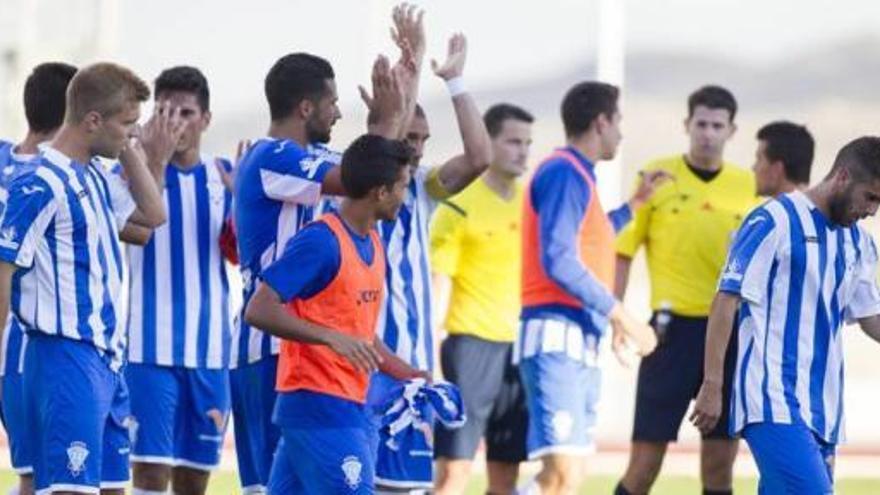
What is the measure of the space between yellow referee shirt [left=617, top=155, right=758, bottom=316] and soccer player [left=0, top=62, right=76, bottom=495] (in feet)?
13.6

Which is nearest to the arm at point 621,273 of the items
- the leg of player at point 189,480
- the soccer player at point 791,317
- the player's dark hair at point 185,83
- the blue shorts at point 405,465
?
the leg of player at point 189,480

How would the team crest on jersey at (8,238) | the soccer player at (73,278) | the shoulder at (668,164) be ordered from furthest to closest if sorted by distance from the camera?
the shoulder at (668,164)
the soccer player at (73,278)
the team crest on jersey at (8,238)

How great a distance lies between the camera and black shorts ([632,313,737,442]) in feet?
43.1

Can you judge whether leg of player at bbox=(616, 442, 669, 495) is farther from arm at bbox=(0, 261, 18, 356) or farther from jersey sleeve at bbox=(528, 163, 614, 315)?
arm at bbox=(0, 261, 18, 356)

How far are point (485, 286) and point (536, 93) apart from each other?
1444cm

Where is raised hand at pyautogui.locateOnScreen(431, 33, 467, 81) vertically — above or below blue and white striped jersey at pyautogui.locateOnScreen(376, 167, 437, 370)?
above

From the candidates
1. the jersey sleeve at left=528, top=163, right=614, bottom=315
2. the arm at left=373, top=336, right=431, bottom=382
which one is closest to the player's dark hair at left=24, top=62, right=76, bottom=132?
the arm at left=373, top=336, right=431, bottom=382

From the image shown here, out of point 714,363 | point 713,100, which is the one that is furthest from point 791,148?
point 714,363

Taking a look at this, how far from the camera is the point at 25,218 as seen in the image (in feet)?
29.8

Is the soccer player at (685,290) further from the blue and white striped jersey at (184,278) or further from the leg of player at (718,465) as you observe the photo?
the blue and white striped jersey at (184,278)

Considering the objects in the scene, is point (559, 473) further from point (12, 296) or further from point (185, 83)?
point (12, 296)

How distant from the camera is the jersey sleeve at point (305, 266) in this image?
885 cm

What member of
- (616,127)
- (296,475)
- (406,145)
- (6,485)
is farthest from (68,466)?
(6,485)

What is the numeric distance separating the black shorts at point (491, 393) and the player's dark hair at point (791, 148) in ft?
8.60
